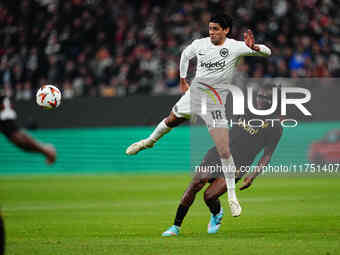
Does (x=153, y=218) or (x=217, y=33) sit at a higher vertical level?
(x=217, y=33)

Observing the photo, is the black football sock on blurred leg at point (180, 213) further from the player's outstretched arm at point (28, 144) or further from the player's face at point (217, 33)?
the player's outstretched arm at point (28, 144)

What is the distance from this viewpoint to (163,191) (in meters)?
19.7

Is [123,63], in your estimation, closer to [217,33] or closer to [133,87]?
[133,87]

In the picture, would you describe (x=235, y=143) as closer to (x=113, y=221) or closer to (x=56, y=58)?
(x=113, y=221)

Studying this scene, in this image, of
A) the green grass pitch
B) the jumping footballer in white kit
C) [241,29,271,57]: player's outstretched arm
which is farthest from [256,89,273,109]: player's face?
the green grass pitch

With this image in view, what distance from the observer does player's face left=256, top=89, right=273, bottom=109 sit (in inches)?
Answer: 451

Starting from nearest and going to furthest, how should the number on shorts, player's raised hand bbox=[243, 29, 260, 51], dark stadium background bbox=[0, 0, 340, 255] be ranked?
player's raised hand bbox=[243, 29, 260, 51]
the number on shorts
dark stadium background bbox=[0, 0, 340, 255]

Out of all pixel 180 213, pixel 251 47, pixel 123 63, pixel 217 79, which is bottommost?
pixel 123 63

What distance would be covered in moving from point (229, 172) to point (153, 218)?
3203 mm

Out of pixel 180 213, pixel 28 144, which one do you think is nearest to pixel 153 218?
pixel 180 213

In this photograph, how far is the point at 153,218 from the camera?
44.7 feet

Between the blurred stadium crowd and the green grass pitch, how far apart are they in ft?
11.3

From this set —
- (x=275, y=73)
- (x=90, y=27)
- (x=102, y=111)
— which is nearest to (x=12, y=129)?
(x=275, y=73)

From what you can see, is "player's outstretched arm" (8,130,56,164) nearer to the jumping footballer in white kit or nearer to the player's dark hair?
the jumping footballer in white kit
